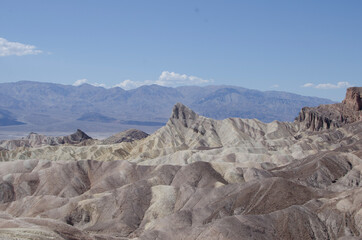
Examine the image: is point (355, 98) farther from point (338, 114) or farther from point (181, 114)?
point (181, 114)

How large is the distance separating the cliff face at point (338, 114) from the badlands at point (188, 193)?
755 cm

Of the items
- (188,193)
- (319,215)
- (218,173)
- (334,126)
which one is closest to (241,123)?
(334,126)

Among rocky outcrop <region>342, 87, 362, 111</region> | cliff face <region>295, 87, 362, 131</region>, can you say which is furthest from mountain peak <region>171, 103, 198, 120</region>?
rocky outcrop <region>342, 87, 362, 111</region>

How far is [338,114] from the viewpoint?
156000mm

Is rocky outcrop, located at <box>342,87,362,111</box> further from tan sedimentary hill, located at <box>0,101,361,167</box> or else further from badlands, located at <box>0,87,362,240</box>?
tan sedimentary hill, located at <box>0,101,361,167</box>

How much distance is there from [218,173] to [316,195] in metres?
24.5

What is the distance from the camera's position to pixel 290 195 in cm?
6656

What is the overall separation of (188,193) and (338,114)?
95965mm

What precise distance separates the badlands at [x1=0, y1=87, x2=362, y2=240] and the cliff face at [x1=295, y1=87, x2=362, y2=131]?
755cm

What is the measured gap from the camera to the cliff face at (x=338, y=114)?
503ft

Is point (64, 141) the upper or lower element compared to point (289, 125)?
lower

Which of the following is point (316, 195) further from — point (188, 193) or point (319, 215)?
point (188, 193)

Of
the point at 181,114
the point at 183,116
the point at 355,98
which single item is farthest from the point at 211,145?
the point at 355,98

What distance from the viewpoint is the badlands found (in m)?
55.1
